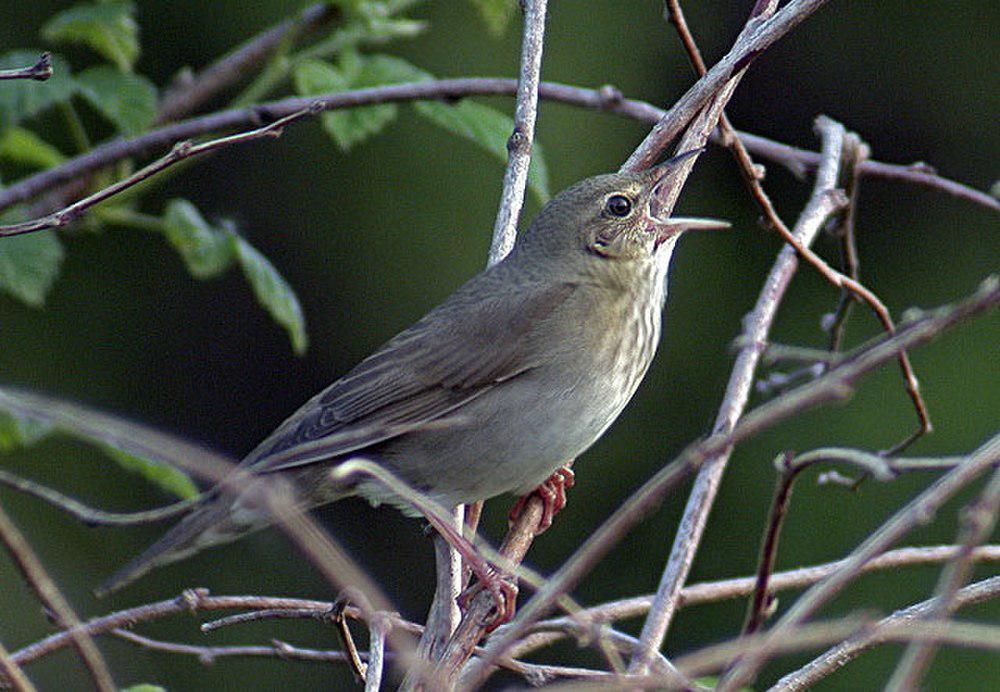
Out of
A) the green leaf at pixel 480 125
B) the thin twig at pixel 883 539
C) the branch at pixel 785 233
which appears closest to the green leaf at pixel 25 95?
the green leaf at pixel 480 125

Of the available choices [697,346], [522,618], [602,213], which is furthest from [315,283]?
[522,618]

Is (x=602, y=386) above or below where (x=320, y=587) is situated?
above

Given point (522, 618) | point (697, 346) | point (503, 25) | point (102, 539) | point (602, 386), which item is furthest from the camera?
point (697, 346)

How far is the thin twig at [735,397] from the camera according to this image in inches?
65.1

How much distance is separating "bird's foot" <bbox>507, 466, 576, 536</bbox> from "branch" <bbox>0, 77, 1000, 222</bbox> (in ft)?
2.20

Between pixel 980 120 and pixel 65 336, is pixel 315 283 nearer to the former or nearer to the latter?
pixel 65 336

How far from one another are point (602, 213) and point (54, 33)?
1113mm

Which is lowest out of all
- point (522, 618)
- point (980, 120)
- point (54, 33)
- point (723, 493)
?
point (723, 493)

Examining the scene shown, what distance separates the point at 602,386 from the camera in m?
2.74

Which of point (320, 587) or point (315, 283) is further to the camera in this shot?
point (315, 283)

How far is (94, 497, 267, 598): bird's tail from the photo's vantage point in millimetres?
2408

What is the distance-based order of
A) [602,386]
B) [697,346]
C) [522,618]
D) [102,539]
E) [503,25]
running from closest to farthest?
[522,618] → [602,386] → [503,25] → [102,539] → [697,346]

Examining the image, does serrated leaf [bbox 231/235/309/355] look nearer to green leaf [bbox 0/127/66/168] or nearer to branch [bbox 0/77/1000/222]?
branch [bbox 0/77/1000/222]

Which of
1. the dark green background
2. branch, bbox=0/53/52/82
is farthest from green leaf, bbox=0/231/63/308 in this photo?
the dark green background
